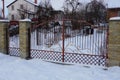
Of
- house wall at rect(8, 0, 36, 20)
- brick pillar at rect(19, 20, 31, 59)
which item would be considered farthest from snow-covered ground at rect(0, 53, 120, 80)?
house wall at rect(8, 0, 36, 20)

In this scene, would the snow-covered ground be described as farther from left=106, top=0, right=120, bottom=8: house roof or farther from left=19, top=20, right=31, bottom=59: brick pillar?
left=106, top=0, right=120, bottom=8: house roof

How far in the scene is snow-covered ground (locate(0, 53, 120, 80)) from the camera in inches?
242

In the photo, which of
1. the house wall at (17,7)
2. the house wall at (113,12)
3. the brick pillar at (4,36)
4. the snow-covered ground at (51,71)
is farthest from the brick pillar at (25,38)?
the house wall at (17,7)

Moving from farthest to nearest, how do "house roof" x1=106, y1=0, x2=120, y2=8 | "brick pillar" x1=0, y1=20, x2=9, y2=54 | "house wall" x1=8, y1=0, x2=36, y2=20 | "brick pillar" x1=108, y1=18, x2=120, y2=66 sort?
"house wall" x1=8, y1=0, x2=36, y2=20 → "house roof" x1=106, y1=0, x2=120, y2=8 → "brick pillar" x1=0, y1=20, x2=9, y2=54 → "brick pillar" x1=108, y1=18, x2=120, y2=66

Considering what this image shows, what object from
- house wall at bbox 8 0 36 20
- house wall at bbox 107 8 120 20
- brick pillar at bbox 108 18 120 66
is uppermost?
house wall at bbox 8 0 36 20

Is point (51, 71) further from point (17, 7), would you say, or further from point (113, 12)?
point (17, 7)

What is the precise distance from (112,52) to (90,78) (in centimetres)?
129

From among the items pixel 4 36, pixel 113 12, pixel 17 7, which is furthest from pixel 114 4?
pixel 17 7

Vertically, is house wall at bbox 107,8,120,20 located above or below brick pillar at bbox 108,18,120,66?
above

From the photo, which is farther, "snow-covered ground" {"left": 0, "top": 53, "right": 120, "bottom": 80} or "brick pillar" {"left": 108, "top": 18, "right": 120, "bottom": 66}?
"brick pillar" {"left": 108, "top": 18, "right": 120, "bottom": 66}

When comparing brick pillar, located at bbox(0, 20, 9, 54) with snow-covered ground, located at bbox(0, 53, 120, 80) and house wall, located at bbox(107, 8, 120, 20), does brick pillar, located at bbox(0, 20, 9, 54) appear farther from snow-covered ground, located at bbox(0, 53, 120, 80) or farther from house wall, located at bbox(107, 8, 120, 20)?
house wall, located at bbox(107, 8, 120, 20)

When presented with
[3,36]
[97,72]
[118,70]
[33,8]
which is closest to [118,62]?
[118,70]

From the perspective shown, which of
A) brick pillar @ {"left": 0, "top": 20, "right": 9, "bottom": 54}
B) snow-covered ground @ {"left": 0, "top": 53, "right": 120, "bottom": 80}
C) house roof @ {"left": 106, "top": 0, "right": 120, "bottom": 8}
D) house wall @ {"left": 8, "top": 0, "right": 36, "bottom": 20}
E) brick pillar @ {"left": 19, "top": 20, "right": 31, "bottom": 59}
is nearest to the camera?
snow-covered ground @ {"left": 0, "top": 53, "right": 120, "bottom": 80}

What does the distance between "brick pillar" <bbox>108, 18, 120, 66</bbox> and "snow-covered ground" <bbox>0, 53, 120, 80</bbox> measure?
253 mm
